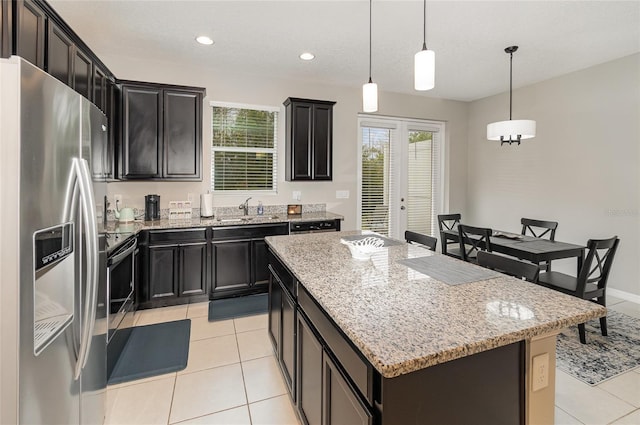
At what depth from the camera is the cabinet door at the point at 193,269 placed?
3.53 metres

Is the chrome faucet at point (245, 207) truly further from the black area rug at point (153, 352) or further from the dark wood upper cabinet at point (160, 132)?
the black area rug at point (153, 352)

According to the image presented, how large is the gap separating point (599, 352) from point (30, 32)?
15.6 ft

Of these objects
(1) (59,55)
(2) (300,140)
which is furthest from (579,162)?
(1) (59,55)

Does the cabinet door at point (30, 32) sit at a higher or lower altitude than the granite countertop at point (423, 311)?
higher

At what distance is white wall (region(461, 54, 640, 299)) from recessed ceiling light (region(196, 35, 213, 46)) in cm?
460

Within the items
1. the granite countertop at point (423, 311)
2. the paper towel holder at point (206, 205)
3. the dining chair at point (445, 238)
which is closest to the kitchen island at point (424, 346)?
the granite countertop at point (423, 311)

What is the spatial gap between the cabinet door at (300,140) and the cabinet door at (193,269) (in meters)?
1.57

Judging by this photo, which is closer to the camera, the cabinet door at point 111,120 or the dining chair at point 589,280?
the dining chair at point 589,280

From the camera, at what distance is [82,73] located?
2619mm

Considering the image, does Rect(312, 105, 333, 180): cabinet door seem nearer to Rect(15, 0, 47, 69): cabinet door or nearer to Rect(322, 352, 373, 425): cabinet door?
Rect(15, 0, 47, 69): cabinet door

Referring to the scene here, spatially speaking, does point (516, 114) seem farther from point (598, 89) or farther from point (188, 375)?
point (188, 375)

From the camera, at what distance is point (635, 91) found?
3617 millimetres

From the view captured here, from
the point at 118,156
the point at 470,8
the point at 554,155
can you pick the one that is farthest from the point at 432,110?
the point at 118,156

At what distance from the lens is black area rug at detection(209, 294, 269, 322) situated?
3.37 meters
